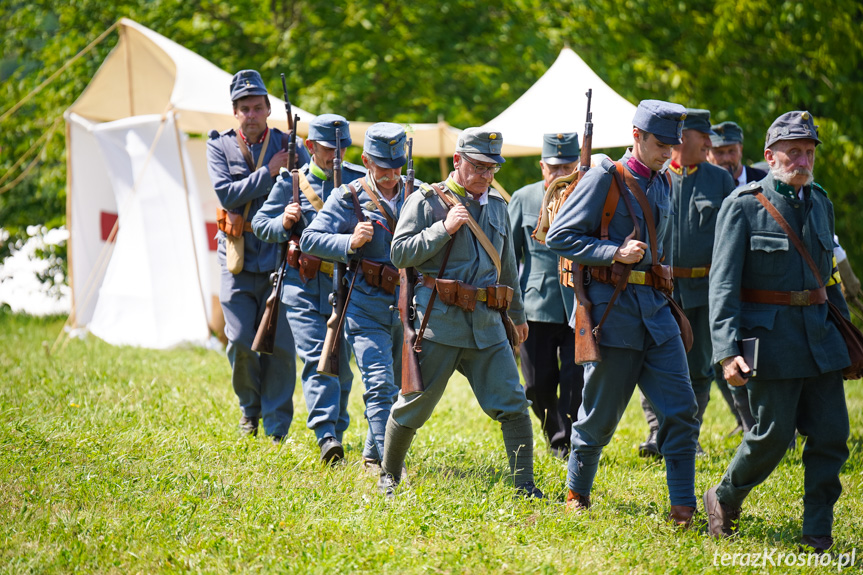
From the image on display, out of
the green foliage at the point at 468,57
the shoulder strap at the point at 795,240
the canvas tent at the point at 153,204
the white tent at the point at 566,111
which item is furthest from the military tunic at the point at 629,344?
the green foliage at the point at 468,57

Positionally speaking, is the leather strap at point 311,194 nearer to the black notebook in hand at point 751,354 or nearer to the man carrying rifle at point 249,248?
the man carrying rifle at point 249,248

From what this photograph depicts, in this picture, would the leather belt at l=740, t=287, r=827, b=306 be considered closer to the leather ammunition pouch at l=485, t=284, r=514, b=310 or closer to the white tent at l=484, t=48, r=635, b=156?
the leather ammunition pouch at l=485, t=284, r=514, b=310

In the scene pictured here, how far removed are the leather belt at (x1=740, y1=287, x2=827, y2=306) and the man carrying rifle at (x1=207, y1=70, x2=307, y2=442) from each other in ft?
10.5

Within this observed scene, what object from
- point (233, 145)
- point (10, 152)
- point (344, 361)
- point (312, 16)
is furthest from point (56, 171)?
point (344, 361)

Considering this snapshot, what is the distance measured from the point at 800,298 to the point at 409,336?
75.1 inches

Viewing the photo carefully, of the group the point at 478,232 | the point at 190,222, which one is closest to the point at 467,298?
the point at 478,232

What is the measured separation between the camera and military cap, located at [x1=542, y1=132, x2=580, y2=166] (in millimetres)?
6277

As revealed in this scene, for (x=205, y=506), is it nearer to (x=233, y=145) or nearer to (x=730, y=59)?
(x=233, y=145)

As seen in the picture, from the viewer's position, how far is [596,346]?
468cm

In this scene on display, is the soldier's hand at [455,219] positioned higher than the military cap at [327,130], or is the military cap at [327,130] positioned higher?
the military cap at [327,130]

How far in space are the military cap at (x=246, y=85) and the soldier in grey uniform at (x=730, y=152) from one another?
3346 millimetres

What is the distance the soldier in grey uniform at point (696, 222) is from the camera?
6453 mm

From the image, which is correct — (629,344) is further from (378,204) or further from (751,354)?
(378,204)

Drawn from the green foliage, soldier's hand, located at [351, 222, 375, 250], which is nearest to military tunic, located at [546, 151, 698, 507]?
soldier's hand, located at [351, 222, 375, 250]
